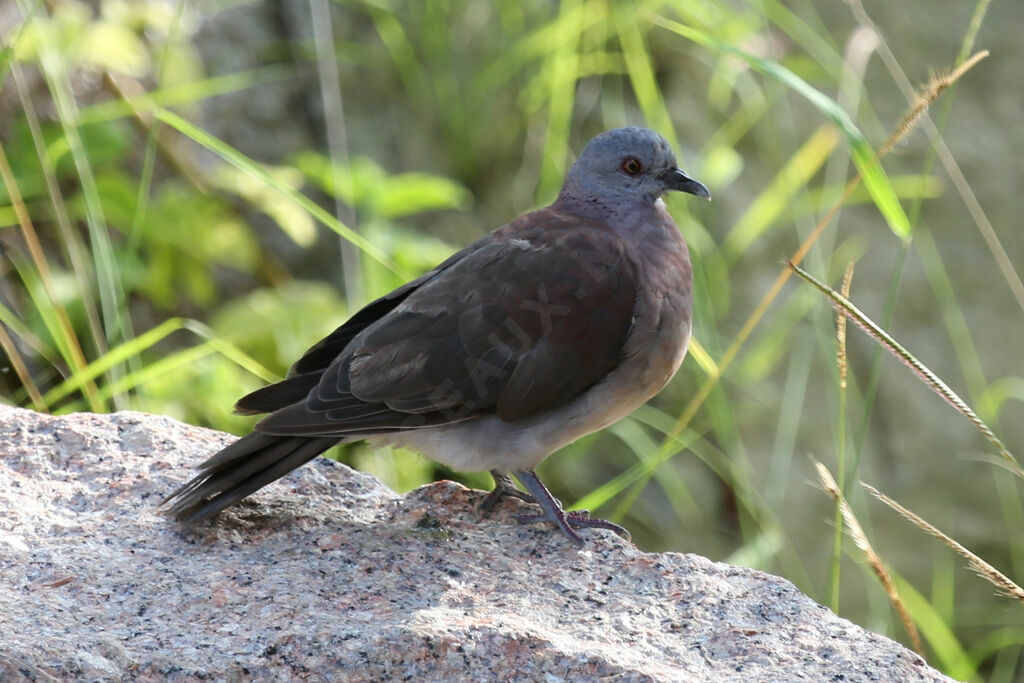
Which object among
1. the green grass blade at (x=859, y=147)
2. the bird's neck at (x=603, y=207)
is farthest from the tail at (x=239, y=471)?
the green grass blade at (x=859, y=147)

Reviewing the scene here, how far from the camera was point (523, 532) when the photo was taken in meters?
2.53

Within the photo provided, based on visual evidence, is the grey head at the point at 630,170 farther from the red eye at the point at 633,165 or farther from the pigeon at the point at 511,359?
the pigeon at the point at 511,359

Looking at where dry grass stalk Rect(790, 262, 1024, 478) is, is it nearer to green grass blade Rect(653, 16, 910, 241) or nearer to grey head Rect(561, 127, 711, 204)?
green grass blade Rect(653, 16, 910, 241)

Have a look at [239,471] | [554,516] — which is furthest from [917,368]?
[239,471]

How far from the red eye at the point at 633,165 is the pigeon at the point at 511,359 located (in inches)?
11.3

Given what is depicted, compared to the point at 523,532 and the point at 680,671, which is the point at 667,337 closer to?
the point at 523,532

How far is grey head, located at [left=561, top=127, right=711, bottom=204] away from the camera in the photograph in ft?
9.68

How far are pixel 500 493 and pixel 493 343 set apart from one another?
376 millimetres

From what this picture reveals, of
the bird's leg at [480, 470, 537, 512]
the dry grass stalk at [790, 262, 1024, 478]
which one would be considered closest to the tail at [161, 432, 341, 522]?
the bird's leg at [480, 470, 537, 512]

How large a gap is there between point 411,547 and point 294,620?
41 cm

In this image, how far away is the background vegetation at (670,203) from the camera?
3.83 meters

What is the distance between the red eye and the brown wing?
1.24 ft

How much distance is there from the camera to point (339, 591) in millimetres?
2123

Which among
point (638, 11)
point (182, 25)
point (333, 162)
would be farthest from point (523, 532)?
point (182, 25)
